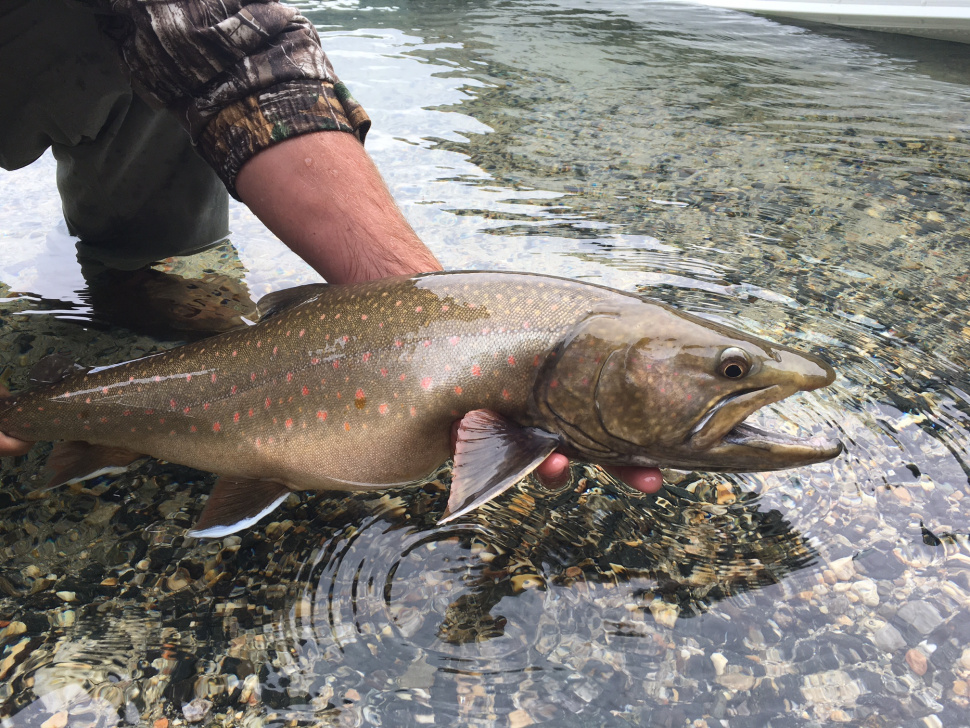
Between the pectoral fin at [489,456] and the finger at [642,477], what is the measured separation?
0.94ft

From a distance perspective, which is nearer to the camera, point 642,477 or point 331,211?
point 642,477

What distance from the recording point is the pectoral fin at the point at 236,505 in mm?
2617

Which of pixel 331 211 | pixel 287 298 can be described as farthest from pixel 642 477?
pixel 331 211

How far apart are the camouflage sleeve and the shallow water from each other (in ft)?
4.35

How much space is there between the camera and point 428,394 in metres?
2.45

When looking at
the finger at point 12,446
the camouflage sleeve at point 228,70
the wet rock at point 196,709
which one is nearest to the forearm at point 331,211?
the camouflage sleeve at point 228,70

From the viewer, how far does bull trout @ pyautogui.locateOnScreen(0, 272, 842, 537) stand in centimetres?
224

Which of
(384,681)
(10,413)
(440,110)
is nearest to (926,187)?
(440,110)

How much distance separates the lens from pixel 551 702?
2.09m

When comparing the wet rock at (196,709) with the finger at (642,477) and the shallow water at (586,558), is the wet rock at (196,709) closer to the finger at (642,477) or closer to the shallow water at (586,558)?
the shallow water at (586,558)

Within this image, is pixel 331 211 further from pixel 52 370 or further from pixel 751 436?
pixel 751 436

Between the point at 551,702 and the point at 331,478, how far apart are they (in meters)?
1.09

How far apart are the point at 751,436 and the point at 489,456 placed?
2.63ft

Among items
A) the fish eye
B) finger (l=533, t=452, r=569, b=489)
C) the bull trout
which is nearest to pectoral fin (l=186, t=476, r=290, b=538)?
the bull trout
